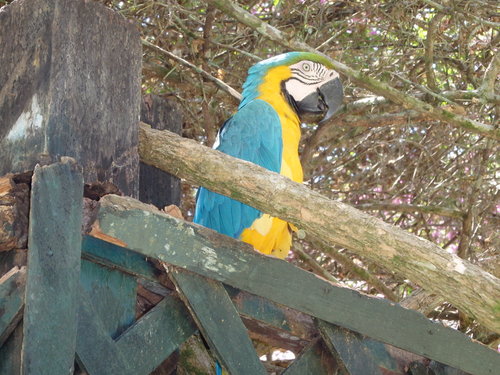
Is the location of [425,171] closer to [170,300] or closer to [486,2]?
[486,2]

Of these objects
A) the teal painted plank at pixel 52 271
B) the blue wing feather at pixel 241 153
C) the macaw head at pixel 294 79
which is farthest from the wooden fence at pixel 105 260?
the macaw head at pixel 294 79

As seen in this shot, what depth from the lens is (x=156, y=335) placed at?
181cm

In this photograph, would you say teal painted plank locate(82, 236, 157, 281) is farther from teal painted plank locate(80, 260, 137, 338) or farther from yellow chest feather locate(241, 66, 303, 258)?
yellow chest feather locate(241, 66, 303, 258)

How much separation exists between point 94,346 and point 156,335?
0.21m

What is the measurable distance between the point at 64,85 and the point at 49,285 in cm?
50

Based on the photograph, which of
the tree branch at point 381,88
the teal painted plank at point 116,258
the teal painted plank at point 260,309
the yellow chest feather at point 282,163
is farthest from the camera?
the tree branch at point 381,88

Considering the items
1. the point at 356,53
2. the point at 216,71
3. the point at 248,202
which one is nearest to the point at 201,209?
the point at 248,202

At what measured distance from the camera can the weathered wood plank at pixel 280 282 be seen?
1.69m

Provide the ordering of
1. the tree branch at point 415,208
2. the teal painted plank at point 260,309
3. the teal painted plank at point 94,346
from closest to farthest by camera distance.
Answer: the teal painted plank at point 94,346
the teal painted plank at point 260,309
the tree branch at point 415,208

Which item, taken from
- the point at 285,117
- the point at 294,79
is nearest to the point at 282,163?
the point at 285,117

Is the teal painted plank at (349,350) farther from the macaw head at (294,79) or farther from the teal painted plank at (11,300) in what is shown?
the macaw head at (294,79)

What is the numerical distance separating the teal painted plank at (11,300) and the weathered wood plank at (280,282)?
0.21 meters

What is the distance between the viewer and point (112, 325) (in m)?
1.77

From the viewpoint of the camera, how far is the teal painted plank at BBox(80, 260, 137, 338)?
174 centimetres
